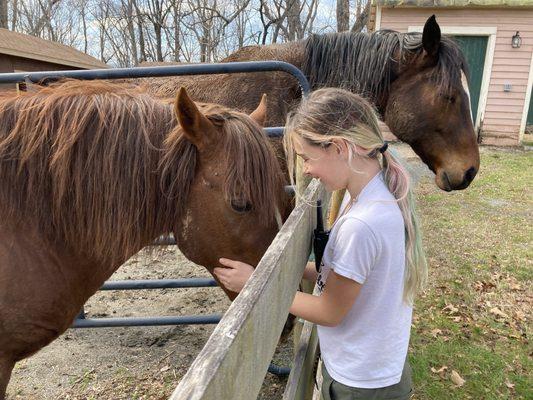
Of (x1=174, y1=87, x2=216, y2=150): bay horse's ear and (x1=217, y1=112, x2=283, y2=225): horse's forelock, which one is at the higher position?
(x1=174, y1=87, x2=216, y2=150): bay horse's ear

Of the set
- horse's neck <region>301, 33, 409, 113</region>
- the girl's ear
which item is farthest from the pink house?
the girl's ear

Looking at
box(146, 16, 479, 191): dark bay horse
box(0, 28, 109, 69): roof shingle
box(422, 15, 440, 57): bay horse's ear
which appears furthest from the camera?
box(0, 28, 109, 69): roof shingle

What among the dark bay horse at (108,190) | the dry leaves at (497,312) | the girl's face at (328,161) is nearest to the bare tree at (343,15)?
the dry leaves at (497,312)

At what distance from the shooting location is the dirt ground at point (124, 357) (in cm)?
274

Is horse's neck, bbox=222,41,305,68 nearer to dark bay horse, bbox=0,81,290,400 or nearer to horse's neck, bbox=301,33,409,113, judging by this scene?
horse's neck, bbox=301,33,409,113

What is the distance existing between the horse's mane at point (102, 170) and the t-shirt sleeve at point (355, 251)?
420mm

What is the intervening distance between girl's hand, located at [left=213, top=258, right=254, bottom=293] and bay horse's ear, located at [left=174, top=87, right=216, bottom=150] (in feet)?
1.54

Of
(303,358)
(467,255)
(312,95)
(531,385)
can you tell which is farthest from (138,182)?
(467,255)

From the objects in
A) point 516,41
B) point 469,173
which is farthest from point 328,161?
point 516,41

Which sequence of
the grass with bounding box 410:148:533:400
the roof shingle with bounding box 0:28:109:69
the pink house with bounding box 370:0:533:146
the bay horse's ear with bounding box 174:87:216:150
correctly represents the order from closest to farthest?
the bay horse's ear with bounding box 174:87:216:150
the grass with bounding box 410:148:533:400
the pink house with bounding box 370:0:533:146
the roof shingle with bounding box 0:28:109:69

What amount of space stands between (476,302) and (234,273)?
10.6 feet

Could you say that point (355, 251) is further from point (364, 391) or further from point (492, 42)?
point (492, 42)

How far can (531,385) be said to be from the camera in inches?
110

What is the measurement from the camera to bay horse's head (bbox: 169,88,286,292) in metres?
1.52
